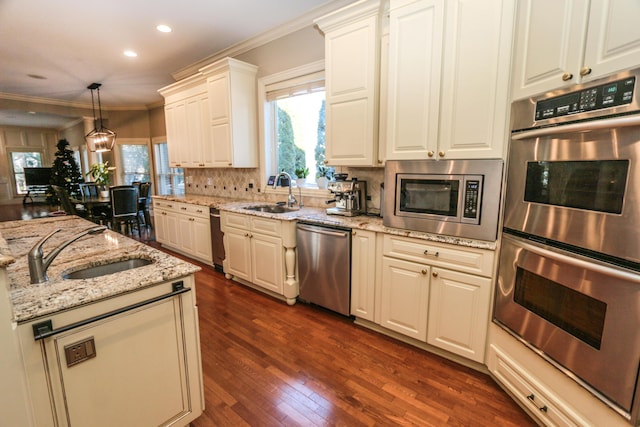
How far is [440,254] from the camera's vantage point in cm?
206

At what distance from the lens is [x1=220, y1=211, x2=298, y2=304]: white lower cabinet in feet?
9.73

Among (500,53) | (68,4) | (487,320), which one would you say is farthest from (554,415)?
(68,4)

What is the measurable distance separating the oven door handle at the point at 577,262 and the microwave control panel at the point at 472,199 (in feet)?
0.79

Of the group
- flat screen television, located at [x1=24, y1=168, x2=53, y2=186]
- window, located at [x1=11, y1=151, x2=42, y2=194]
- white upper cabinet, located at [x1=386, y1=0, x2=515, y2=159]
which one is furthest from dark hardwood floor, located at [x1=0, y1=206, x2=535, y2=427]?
window, located at [x1=11, y1=151, x2=42, y2=194]

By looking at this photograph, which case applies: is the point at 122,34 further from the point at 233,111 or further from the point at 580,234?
the point at 580,234

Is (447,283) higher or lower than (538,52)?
lower

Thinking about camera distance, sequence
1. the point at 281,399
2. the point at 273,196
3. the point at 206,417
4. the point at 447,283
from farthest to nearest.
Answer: the point at 273,196, the point at 447,283, the point at 281,399, the point at 206,417

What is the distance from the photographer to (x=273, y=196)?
4.02 meters

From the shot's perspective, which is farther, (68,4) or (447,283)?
(68,4)

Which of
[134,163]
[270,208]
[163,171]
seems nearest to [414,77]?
[270,208]

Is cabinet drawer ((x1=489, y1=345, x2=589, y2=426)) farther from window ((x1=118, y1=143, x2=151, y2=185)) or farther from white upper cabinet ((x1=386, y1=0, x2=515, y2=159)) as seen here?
window ((x1=118, y1=143, x2=151, y2=185))

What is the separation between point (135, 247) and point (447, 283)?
2027mm

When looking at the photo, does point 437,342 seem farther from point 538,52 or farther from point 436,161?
point 538,52

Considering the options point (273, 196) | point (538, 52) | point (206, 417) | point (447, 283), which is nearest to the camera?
point (538, 52)
